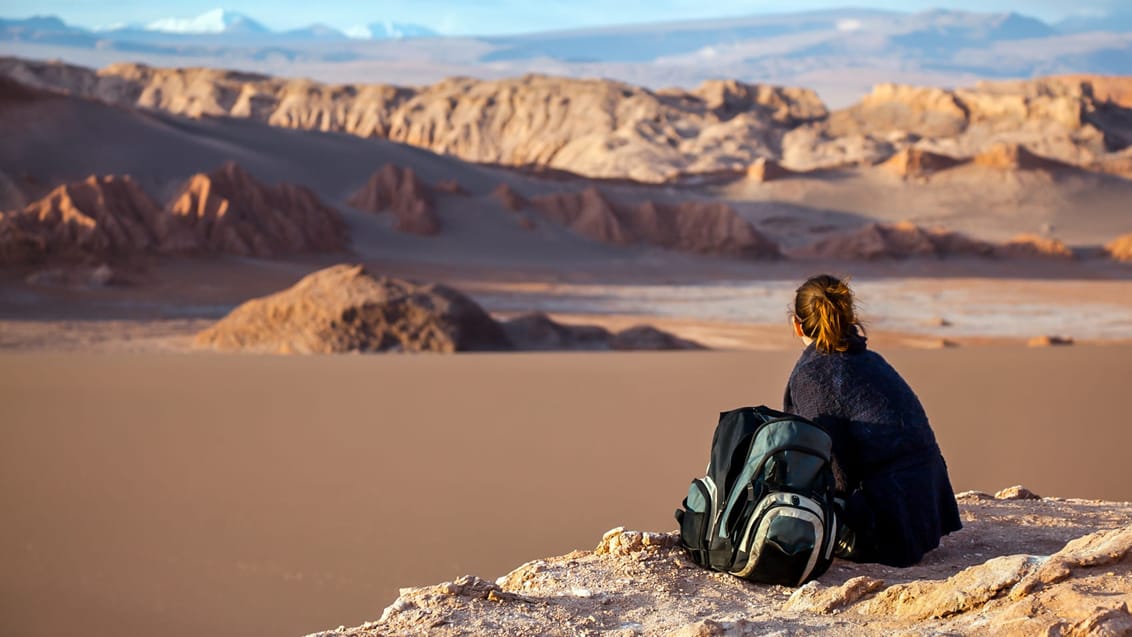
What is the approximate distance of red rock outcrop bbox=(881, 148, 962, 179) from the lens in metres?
40.8

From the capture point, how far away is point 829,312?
3.60m

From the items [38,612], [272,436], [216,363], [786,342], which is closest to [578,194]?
[786,342]

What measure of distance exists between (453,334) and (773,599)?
10.1 metres

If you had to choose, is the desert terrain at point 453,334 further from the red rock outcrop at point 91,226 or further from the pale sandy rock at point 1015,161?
the pale sandy rock at point 1015,161

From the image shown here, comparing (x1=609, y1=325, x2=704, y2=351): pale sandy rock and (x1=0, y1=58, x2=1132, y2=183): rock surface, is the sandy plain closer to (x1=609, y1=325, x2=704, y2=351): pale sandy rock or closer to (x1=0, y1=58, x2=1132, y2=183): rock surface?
(x1=609, y1=325, x2=704, y2=351): pale sandy rock

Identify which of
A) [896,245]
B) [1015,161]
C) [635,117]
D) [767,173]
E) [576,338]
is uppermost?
[635,117]

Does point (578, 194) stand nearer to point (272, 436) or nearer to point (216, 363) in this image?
point (216, 363)

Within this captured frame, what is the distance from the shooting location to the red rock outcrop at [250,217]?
81.8ft

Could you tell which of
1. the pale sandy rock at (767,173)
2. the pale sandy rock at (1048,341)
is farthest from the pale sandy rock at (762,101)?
the pale sandy rock at (1048,341)

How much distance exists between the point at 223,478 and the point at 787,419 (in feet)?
11.2

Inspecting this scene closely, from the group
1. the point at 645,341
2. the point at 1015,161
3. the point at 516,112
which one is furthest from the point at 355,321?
the point at 516,112

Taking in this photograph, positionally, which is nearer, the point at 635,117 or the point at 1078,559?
the point at 1078,559

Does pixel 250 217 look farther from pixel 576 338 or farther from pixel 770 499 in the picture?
pixel 770 499

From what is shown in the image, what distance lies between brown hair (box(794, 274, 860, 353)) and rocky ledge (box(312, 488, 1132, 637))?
68 cm
